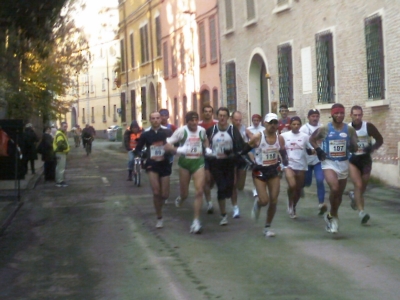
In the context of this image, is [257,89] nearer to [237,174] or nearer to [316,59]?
[316,59]

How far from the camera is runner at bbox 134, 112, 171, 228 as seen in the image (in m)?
12.7

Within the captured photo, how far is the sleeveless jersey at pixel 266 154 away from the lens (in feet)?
38.2

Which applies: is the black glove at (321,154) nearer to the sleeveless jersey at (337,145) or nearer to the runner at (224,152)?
the sleeveless jersey at (337,145)

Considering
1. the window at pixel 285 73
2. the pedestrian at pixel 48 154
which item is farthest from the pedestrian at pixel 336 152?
the window at pixel 285 73

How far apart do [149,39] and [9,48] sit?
37.9 m

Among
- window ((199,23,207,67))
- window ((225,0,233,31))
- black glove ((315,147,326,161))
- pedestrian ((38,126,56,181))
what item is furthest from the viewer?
window ((199,23,207,67))

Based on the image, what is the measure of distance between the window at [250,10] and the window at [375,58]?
9.77 metres

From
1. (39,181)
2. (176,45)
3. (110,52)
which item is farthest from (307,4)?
(110,52)

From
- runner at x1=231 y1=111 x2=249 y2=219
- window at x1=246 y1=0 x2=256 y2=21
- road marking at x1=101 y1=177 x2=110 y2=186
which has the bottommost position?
road marking at x1=101 y1=177 x2=110 y2=186

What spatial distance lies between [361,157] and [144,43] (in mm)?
40678

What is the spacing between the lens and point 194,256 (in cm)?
1016

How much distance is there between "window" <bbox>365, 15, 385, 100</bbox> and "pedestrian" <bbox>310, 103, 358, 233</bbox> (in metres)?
9.14

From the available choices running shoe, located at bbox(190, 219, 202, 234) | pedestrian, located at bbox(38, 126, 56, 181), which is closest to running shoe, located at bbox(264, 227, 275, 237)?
running shoe, located at bbox(190, 219, 202, 234)

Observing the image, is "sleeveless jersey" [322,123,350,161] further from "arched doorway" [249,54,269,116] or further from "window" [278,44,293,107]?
"arched doorway" [249,54,269,116]
